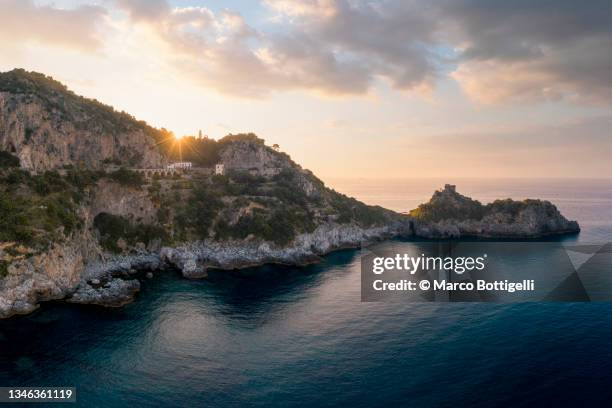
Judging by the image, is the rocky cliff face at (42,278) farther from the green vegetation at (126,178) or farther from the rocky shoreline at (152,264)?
the green vegetation at (126,178)

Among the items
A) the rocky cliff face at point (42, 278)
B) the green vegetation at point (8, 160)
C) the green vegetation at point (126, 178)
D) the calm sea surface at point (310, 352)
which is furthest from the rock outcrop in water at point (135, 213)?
the calm sea surface at point (310, 352)

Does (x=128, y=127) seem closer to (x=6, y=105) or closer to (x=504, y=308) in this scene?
(x=6, y=105)

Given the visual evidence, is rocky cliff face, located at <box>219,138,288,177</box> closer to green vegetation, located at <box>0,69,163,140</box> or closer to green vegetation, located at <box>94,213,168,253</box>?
green vegetation, located at <box>0,69,163,140</box>

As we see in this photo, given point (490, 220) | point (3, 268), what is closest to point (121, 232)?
point (3, 268)

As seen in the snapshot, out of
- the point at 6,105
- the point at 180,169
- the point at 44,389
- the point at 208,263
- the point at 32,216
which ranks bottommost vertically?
the point at 44,389

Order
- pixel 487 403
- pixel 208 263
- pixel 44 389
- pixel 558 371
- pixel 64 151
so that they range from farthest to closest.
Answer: pixel 64 151 < pixel 208 263 < pixel 558 371 < pixel 44 389 < pixel 487 403

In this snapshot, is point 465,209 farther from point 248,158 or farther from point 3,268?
point 3,268

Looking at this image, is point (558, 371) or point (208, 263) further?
point (208, 263)

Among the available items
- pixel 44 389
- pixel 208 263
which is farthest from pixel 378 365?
pixel 208 263
